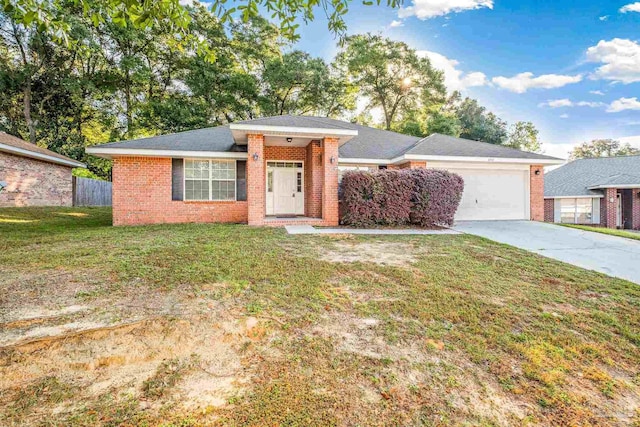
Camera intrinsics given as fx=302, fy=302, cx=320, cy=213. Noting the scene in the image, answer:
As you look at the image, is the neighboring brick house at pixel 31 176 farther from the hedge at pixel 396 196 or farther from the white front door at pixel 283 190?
the hedge at pixel 396 196

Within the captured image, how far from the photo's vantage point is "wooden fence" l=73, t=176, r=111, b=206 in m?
17.5

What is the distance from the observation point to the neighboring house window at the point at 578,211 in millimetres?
19453

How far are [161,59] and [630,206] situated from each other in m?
33.3

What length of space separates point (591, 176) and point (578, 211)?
3148 millimetres

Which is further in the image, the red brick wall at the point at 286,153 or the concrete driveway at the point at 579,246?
the red brick wall at the point at 286,153

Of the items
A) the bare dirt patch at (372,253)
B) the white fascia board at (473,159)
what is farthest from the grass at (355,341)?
the white fascia board at (473,159)

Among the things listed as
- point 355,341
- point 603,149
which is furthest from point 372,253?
point 603,149

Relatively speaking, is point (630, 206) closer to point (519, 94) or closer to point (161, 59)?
point (519, 94)

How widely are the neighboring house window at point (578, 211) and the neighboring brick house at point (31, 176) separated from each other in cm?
2978

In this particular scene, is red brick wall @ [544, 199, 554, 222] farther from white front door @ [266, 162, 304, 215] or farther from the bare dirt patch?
the bare dirt patch

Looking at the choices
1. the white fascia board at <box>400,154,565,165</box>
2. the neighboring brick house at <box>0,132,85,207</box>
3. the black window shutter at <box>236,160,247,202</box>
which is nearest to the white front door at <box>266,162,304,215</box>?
the black window shutter at <box>236,160,247,202</box>

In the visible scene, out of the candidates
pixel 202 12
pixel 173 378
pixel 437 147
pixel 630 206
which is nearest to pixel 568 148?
pixel 630 206

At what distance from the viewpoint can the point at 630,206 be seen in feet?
60.4

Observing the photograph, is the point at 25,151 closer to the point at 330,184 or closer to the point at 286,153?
the point at 286,153
